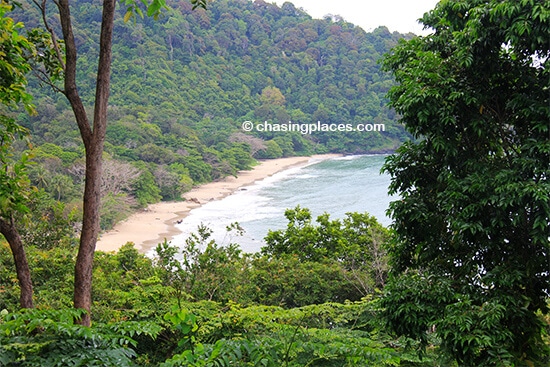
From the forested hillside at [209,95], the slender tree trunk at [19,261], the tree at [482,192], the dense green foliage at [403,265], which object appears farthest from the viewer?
the forested hillside at [209,95]

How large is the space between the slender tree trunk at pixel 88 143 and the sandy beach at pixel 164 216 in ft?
52.3

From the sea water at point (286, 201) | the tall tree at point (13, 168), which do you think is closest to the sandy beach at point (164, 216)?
the sea water at point (286, 201)

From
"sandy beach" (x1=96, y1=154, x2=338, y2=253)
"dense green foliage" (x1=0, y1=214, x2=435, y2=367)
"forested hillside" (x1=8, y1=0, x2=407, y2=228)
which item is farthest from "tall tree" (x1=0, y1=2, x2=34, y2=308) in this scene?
"forested hillside" (x1=8, y1=0, x2=407, y2=228)

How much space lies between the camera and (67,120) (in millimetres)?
33750

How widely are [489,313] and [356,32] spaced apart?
221 ft

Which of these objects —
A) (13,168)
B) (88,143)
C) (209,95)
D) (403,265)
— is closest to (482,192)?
(403,265)

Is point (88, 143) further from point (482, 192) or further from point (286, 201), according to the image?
point (286, 201)

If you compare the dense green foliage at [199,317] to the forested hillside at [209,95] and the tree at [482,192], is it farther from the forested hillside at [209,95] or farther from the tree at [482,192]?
the forested hillside at [209,95]

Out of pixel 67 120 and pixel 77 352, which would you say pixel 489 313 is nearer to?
pixel 77 352

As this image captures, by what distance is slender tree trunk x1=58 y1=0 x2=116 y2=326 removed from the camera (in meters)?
3.15

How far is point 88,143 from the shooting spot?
3207 mm

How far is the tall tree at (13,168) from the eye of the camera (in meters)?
2.96

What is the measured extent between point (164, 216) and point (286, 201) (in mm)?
6839

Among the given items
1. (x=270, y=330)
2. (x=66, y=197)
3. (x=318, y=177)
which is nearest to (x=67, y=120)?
(x=66, y=197)
